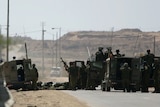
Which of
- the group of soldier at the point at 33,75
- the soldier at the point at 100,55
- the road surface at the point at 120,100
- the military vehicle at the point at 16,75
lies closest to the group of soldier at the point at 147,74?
the soldier at the point at 100,55

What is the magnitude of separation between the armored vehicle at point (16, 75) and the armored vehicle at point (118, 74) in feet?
18.5

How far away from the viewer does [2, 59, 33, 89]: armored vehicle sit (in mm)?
38312

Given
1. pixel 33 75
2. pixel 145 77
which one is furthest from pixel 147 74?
pixel 33 75

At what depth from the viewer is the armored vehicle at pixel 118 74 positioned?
35562mm

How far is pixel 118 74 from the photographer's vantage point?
36.3m

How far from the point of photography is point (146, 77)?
35.9m

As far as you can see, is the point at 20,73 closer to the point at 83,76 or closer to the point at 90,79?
the point at 83,76

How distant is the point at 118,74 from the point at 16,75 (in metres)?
7.57

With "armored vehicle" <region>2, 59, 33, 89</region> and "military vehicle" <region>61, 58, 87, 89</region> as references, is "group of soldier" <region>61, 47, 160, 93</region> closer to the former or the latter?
"military vehicle" <region>61, 58, 87, 89</region>

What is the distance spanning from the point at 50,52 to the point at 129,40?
23.9 m

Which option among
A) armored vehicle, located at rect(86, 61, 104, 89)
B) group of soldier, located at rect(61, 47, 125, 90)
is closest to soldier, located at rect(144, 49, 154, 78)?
group of soldier, located at rect(61, 47, 125, 90)

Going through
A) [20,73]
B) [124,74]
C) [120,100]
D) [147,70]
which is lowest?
[120,100]

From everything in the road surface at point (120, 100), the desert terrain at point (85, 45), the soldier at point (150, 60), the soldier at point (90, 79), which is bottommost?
the road surface at point (120, 100)

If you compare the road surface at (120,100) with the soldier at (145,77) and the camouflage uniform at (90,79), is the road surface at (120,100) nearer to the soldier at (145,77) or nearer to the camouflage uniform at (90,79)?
the soldier at (145,77)
